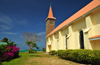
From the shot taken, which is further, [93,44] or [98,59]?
[93,44]

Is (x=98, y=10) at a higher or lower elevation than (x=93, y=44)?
higher

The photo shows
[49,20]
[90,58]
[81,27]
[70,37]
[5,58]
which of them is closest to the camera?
[90,58]

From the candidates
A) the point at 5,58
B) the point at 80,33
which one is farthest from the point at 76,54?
the point at 5,58

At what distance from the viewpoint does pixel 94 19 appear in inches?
377

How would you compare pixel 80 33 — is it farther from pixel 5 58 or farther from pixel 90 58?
pixel 5 58

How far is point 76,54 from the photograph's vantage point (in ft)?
28.7

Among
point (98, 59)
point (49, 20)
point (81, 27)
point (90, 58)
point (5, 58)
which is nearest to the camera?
point (98, 59)

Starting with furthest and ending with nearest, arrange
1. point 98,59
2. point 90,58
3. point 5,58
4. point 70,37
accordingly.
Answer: point 70,37, point 5,58, point 90,58, point 98,59

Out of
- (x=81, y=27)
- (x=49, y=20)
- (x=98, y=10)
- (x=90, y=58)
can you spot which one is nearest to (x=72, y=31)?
(x=81, y=27)

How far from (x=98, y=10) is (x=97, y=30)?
90.3 inches

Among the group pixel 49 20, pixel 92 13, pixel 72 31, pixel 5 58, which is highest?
pixel 49 20

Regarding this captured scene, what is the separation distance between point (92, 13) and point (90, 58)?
18.6 ft

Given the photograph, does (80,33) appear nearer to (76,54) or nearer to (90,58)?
(76,54)

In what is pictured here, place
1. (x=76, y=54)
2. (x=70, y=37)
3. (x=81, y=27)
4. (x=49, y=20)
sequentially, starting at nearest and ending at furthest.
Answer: (x=76, y=54), (x=81, y=27), (x=70, y=37), (x=49, y=20)
